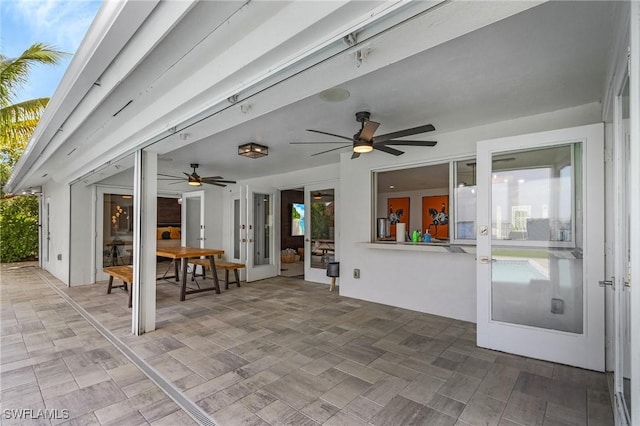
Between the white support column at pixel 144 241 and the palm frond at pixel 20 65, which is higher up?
the palm frond at pixel 20 65

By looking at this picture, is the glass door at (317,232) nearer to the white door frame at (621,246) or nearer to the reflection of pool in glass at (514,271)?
the reflection of pool in glass at (514,271)

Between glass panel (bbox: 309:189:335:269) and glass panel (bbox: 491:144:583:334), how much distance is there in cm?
363

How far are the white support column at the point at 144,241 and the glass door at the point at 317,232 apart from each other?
3.38 meters

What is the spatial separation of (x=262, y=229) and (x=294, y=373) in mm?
4603

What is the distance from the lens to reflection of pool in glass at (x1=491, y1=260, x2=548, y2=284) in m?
2.98

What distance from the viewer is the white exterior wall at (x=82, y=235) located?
20.0 ft

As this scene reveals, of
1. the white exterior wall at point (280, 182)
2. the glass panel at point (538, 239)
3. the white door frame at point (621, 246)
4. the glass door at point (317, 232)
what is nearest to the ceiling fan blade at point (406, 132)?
the glass panel at point (538, 239)

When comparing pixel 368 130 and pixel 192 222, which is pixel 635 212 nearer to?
pixel 368 130

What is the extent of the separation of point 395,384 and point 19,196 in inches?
531

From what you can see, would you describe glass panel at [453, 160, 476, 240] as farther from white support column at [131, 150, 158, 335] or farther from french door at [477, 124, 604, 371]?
white support column at [131, 150, 158, 335]

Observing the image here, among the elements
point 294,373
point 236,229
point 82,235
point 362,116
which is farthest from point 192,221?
point 294,373

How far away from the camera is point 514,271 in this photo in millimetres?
3027

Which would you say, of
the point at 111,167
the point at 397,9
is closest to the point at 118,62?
the point at 397,9

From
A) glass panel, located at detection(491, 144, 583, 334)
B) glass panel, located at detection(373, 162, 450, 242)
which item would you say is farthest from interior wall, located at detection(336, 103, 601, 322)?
glass panel, located at detection(373, 162, 450, 242)
